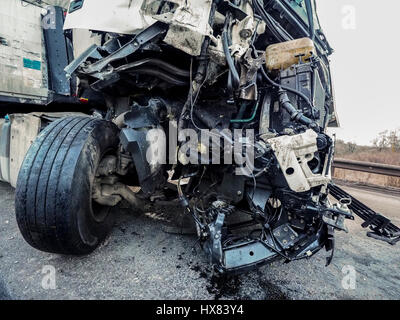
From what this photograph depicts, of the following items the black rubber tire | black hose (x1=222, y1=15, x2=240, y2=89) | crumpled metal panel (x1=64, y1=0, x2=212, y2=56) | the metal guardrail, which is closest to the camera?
the black rubber tire

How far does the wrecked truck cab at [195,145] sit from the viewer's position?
1.43 meters

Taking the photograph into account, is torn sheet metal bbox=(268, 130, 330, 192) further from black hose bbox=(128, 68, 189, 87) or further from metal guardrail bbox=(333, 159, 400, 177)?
metal guardrail bbox=(333, 159, 400, 177)

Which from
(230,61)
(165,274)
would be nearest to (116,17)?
(230,61)

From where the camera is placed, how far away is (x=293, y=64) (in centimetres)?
208

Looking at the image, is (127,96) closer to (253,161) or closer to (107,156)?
(107,156)

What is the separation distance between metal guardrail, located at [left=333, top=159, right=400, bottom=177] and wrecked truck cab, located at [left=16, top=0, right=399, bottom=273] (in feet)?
11.7

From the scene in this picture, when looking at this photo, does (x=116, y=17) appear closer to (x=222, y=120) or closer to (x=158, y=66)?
(x=158, y=66)

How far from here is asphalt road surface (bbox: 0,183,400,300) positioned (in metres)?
1.37

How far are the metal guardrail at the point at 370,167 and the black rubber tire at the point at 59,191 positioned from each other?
19.1 ft

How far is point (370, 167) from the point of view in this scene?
17.0ft

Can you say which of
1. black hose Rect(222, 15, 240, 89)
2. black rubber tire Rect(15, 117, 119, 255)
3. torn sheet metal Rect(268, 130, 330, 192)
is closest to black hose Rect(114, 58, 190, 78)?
black hose Rect(222, 15, 240, 89)

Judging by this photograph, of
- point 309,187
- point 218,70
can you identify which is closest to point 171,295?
point 309,187

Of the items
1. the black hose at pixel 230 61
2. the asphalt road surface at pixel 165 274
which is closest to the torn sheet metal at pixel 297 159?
the black hose at pixel 230 61

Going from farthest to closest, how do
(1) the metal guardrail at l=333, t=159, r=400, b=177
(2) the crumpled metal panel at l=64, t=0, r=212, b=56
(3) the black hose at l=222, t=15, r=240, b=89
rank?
(1) the metal guardrail at l=333, t=159, r=400, b=177, (3) the black hose at l=222, t=15, r=240, b=89, (2) the crumpled metal panel at l=64, t=0, r=212, b=56
